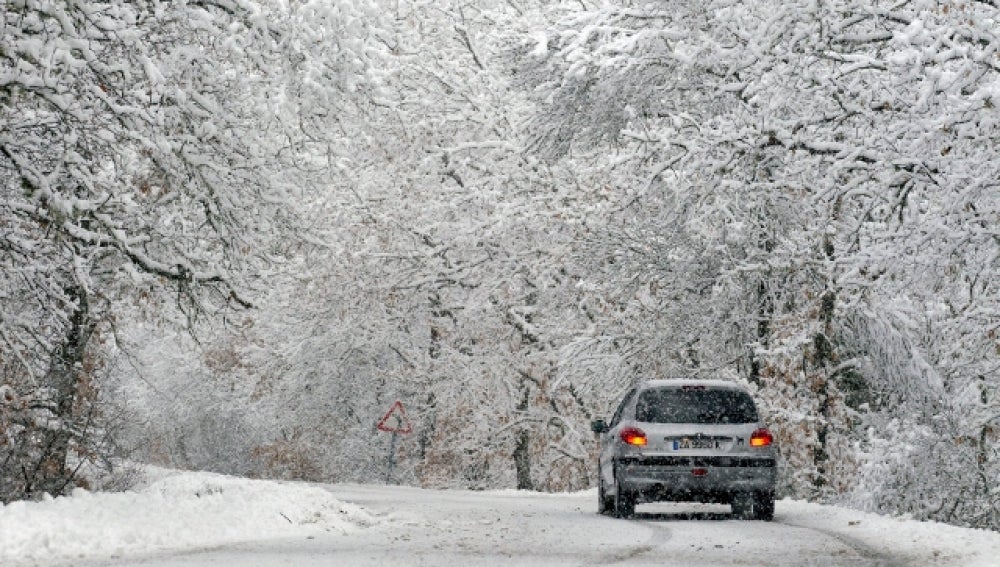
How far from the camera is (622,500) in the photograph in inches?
700

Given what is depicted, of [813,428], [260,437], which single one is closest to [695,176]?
[813,428]

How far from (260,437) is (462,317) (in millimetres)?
16577

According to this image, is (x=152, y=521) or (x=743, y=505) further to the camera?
(x=743, y=505)

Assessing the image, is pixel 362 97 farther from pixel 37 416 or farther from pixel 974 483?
pixel 974 483

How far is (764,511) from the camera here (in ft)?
57.9

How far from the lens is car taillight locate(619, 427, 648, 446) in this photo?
1770 centimetres

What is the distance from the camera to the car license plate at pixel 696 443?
17531mm

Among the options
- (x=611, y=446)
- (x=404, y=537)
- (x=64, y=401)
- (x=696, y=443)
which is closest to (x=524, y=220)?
(x=611, y=446)

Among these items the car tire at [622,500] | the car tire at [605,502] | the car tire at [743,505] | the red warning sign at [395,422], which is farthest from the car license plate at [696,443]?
the red warning sign at [395,422]

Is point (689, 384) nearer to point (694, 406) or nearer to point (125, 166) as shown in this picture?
point (694, 406)

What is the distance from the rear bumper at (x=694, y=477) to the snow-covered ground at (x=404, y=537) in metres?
0.35

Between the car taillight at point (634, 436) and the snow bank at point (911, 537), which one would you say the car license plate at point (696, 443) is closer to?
the car taillight at point (634, 436)

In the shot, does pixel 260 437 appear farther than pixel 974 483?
Yes

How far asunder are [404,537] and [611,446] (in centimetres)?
501
